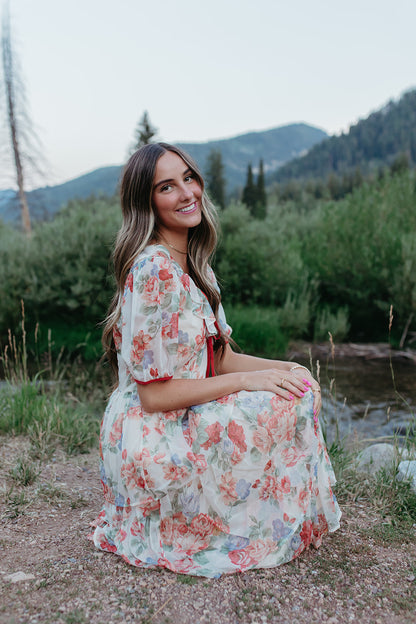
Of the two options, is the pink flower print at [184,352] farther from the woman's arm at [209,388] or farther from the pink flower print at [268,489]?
the pink flower print at [268,489]

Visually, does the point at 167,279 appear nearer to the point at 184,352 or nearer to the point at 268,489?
the point at 184,352

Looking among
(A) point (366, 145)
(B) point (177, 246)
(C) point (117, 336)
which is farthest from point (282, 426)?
(A) point (366, 145)

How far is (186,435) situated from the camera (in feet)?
6.68

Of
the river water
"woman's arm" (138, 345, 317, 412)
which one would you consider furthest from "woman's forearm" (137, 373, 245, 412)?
the river water

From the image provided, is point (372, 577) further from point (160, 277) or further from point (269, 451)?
point (160, 277)

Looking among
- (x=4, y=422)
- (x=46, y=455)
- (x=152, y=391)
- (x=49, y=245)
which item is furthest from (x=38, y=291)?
(x=152, y=391)

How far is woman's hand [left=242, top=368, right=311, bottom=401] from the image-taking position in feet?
6.66

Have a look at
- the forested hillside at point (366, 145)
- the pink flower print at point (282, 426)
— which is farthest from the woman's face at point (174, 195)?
the forested hillside at point (366, 145)

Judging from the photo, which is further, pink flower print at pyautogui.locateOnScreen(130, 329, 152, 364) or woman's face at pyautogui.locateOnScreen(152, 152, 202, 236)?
woman's face at pyautogui.locateOnScreen(152, 152, 202, 236)

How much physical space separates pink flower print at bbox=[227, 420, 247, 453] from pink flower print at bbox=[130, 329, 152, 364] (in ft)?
1.47

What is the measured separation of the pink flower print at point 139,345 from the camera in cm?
193

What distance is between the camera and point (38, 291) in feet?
29.8

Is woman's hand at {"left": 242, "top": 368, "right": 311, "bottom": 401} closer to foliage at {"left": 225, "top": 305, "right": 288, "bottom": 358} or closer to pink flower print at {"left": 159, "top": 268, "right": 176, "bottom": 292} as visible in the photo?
pink flower print at {"left": 159, "top": 268, "right": 176, "bottom": 292}

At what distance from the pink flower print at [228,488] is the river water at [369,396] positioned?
102 inches
